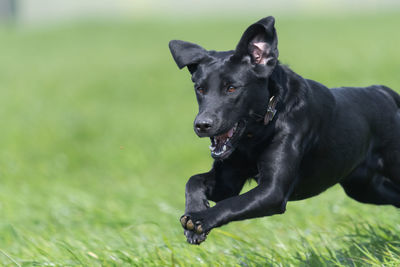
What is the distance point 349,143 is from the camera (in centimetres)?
494

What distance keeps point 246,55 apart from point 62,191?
652 cm

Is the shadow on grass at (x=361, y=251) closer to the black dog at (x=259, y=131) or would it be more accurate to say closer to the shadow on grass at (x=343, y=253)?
the shadow on grass at (x=343, y=253)

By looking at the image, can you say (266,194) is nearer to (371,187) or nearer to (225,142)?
(225,142)

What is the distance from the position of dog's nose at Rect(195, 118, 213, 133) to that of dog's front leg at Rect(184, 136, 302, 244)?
0.45 metres

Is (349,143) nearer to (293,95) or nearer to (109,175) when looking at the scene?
→ (293,95)

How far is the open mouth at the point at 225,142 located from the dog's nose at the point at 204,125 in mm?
201

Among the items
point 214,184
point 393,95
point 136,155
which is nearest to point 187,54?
point 214,184

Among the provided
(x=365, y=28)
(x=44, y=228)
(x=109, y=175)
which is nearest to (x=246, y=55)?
(x=44, y=228)

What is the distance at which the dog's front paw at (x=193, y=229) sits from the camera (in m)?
3.79

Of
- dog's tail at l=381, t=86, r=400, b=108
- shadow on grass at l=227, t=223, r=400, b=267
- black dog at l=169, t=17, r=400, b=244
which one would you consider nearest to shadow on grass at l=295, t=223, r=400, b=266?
shadow on grass at l=227, t=223, r=400, b=267

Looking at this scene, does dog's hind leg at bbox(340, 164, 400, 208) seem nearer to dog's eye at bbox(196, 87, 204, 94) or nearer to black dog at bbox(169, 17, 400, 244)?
black dog at bbox(169, 17, 400, 244)

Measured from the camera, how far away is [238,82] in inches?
164

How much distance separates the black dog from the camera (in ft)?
13.1

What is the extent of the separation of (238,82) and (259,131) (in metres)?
0.36
